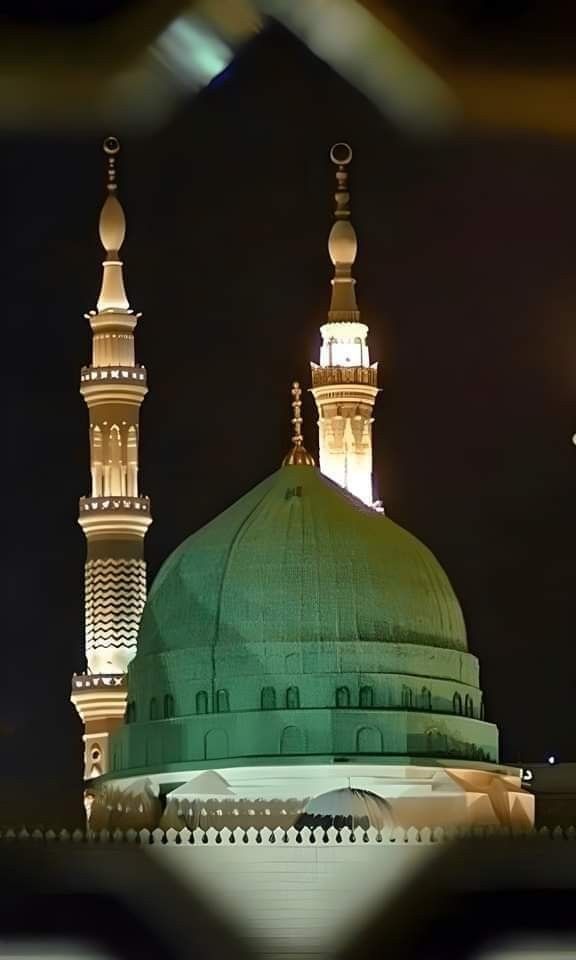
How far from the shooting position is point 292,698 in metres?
19.2

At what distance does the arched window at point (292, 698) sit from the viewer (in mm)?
19141

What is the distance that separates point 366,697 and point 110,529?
117 inches

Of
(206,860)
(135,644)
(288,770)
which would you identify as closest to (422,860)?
(206,860)

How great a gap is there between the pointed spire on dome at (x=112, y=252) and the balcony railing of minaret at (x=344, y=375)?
1.99 m

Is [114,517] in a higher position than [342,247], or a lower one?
lower

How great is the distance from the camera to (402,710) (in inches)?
754

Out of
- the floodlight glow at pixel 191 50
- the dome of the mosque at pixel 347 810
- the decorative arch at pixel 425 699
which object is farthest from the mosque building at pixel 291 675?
the floodlight glow at pixel 191 50

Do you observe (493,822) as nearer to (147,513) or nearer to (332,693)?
(332,693)

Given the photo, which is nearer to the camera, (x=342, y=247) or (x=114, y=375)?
(x=114, y=375)

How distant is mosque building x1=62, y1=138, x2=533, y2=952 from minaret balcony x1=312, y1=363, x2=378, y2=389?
146 centimetres

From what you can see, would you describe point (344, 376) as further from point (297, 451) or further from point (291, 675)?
point (291, 675)

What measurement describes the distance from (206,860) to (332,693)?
315 centimetres

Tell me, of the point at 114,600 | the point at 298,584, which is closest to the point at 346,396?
the point at 298,584

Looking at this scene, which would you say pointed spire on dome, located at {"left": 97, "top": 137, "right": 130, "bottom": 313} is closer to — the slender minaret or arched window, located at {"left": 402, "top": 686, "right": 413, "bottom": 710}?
the slender minaret
